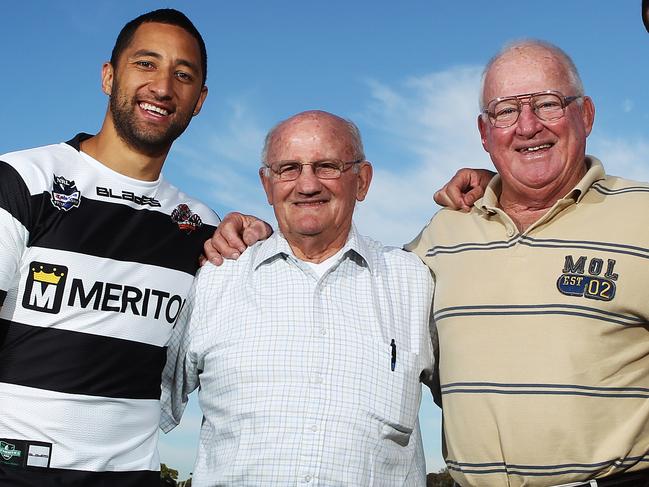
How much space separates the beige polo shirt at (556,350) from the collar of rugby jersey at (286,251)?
0.68 m

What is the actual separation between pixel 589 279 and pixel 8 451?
339 centimetres

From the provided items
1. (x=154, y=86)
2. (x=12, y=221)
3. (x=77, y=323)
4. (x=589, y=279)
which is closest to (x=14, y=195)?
(x=12, y=221)

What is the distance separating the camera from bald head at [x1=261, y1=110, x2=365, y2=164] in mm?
4730

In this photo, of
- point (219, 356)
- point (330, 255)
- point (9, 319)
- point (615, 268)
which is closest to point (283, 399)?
point (219, 356)

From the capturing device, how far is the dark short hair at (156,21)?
16.6ft

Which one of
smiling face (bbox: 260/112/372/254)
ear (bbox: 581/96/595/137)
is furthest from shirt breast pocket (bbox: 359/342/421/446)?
ear (bbox: 581/96/595/137)

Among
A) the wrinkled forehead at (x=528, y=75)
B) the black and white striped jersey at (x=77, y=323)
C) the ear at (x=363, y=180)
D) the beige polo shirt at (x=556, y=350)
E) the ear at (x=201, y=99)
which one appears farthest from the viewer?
the ear at (x=201, y=99)

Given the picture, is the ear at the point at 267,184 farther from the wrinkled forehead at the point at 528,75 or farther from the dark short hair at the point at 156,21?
the wrinkled forehead at the point at 528,75

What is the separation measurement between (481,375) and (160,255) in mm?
2149

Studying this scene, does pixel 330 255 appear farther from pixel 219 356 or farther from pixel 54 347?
pixel 54 347

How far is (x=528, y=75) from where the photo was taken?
14.5 feet

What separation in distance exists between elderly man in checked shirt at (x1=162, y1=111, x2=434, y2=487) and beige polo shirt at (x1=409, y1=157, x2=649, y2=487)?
0.37 metres

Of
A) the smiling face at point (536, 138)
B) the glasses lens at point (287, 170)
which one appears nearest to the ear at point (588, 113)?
the smiling face at point (536, 138)

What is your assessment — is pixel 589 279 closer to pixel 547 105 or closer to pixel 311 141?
pixel 547 105
